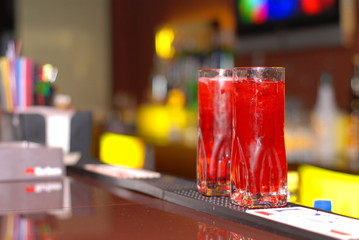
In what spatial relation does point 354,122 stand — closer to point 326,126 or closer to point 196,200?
point 326,126

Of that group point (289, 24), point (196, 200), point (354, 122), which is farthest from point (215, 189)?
point (289, 24)

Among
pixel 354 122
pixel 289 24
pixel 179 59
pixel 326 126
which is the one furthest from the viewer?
pixel 179 59

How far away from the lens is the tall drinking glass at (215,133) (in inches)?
40.6

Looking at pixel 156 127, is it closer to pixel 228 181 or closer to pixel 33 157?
pixel 33 157

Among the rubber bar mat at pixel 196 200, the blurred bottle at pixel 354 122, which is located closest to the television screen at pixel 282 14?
the blurred bottle at pixel 354 122

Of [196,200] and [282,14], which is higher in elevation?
[282,14]

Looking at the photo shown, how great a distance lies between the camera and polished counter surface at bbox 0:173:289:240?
0.79 metres

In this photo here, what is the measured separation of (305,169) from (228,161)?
1.66 feet

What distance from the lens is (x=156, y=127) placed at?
464cm

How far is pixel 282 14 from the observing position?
357cm

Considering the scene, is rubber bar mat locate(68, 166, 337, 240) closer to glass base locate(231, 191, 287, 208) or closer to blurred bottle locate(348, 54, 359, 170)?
glass base locate(231, 191, 287, 208)

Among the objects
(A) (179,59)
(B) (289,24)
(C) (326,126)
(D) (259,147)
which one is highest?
(B) (289,24)

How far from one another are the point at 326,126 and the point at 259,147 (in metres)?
2.09

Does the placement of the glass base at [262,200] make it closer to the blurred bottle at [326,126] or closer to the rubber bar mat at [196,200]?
the rubber bar mat at [196,200]
